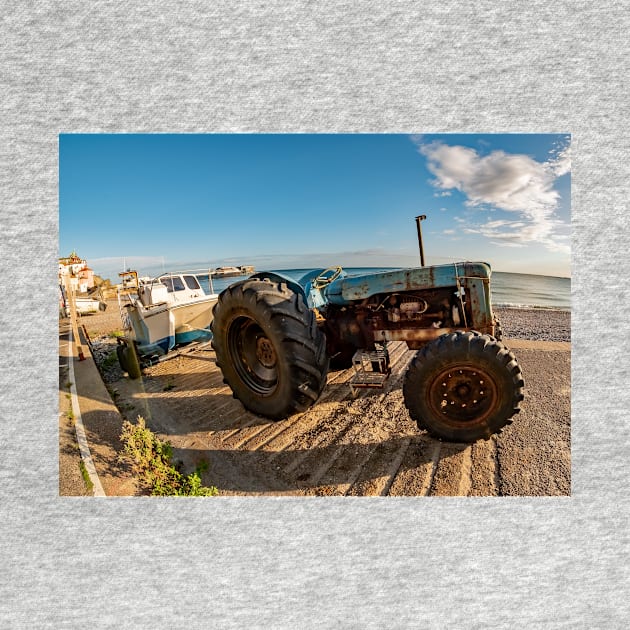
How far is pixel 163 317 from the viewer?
7.56 feet

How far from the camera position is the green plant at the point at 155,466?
133 centimetres

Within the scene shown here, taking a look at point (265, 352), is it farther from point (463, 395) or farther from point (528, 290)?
point (528, 290)

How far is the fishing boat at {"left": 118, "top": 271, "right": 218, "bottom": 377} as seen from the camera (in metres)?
1.90

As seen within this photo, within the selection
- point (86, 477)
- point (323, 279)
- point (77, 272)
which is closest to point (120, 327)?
point (77, 272)

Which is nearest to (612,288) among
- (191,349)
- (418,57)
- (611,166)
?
(611,166)

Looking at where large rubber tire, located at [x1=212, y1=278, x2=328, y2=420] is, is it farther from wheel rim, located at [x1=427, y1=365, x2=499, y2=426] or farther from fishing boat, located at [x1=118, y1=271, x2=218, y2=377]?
wheel rim, located at [x1=427, y1=365, x2=499, y2=426]

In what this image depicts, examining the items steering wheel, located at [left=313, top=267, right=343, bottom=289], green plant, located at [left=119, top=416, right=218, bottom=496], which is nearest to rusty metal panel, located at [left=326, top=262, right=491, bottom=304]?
steering wheel, located at [left=313, top=267, right=343, bottom=289]

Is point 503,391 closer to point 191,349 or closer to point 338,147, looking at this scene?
point 338,147

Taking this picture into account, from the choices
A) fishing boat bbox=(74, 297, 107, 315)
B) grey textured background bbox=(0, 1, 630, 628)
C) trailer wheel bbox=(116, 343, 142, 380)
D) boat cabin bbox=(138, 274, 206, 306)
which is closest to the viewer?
grey textured background bbox=(0, 1, 630, 628)

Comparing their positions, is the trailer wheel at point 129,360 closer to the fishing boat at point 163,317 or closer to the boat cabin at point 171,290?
the fishing boat at point 163,317

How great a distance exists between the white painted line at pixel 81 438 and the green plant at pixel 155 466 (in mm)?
132

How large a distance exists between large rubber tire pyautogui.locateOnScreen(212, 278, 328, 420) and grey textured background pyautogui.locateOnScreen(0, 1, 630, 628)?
19.4 inches

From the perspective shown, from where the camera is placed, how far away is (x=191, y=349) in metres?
2.41

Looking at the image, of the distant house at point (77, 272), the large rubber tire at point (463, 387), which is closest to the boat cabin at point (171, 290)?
the distant house at point (77, 272)
